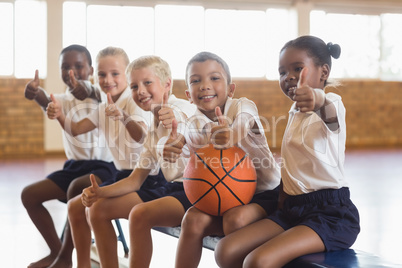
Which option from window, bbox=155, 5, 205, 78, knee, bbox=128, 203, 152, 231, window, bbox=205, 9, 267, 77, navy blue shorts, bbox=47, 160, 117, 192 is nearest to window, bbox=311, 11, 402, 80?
window, bbox=205, 9, 267, 77

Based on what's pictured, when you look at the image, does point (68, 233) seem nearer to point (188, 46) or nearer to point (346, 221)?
point (346, 221)

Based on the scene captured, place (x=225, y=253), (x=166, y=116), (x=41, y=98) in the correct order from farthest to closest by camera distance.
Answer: (x=41, y=98) < (x=166, y=116) < (x=225, y=253)

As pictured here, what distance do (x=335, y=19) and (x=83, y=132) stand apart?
7.90 metres

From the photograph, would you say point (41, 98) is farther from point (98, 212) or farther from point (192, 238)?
point (192, 238)

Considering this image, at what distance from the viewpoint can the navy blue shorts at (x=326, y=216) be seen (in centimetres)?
162

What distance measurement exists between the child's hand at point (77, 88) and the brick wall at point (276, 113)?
5.38 metres

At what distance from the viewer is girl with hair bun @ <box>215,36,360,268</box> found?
1578mm

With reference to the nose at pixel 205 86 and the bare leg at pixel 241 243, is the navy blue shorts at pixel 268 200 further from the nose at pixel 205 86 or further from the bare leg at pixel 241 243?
the nose at pixel 205 86

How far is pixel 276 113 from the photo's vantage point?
9.35 metres

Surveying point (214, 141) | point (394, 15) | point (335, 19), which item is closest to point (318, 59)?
point (214, 141)

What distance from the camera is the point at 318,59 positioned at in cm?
185

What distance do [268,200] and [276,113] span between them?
757 cm

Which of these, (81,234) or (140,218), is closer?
(140,218)

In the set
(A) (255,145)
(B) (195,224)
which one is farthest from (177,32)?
(B) (195,224)
